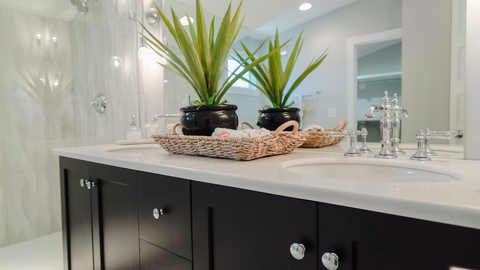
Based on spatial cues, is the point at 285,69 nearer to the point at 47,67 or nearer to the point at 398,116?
the point at 398,116

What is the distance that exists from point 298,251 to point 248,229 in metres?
0.14

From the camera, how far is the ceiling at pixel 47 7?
212 cm

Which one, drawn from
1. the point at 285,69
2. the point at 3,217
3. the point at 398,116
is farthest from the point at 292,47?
the point at 3,217

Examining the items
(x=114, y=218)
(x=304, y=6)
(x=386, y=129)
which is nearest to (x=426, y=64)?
(x=386, y=129)

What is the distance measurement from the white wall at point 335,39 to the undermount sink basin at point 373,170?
0.96ft

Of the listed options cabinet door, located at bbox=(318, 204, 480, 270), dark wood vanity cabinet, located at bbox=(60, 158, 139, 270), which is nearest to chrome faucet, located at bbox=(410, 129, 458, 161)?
cabinet door, located at bbox=(318, 204, 480, 270)

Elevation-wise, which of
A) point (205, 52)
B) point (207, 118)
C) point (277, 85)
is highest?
point (205, 52)

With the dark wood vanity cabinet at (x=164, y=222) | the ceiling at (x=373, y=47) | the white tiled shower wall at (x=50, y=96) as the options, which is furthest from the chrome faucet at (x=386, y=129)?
the white tiled shower wall at (x=50, y=96)

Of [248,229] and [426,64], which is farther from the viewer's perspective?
[426,64]

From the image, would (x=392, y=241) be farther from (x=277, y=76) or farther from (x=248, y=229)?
(x=277, y=76)

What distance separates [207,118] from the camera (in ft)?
3.39

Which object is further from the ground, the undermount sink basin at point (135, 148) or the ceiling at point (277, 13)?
the ceiling at point (277, 13)

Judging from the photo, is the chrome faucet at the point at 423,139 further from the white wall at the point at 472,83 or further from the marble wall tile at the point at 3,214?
the marble wall tile at the point at 3,214

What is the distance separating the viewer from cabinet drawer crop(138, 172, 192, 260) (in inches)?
29.1
